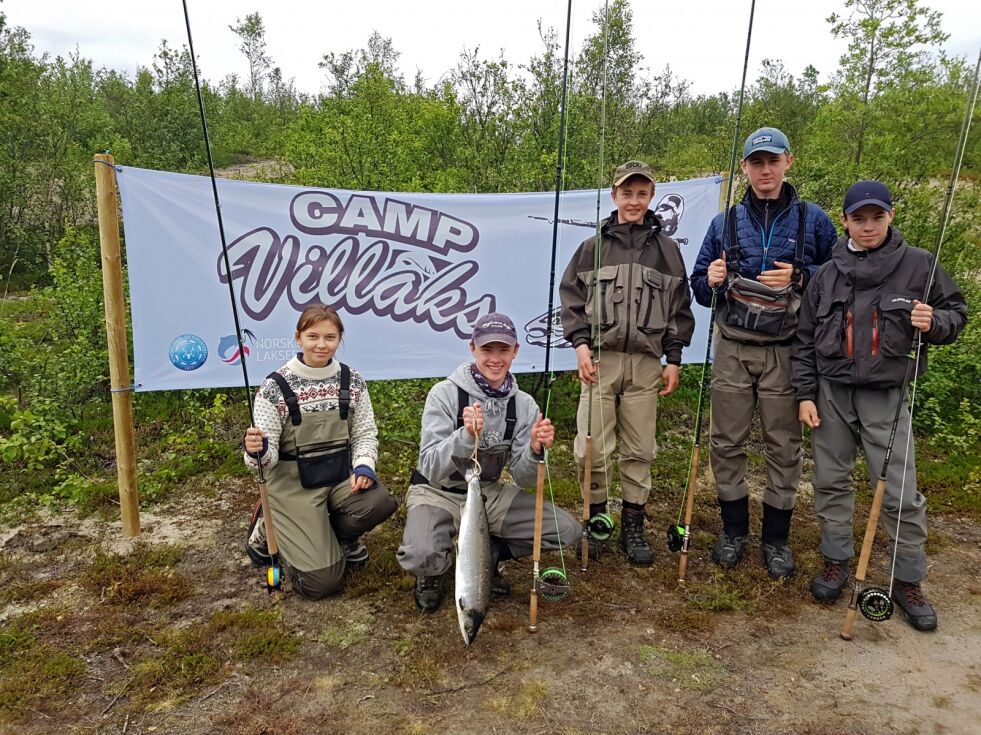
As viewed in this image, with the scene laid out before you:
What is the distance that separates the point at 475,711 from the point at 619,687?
29.6 inches

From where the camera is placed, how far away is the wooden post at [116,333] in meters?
4.38

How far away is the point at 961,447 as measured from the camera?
6570mm

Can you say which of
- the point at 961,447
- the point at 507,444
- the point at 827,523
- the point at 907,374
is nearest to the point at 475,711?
the point at 507,444

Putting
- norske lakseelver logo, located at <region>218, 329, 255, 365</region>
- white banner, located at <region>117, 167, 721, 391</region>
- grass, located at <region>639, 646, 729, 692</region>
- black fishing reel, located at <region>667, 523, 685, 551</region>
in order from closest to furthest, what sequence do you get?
grass, located at <region>639, 646, 729, 692</region> < black fishing reel, located at <region>667, 523, 685, 551</region> < white banner, located at <region>117, 167, 721, 391</region> < norske lakseelver logo, located at <region>218, 329, 255, 365</region>

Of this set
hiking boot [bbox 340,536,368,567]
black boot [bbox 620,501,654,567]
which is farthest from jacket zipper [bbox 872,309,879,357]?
hiking boot [bbox 340,536,368,567]

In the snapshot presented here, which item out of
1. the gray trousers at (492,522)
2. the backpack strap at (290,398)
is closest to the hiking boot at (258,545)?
the backpack strap at (290,398)

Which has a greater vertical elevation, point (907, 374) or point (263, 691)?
point (907, 374)

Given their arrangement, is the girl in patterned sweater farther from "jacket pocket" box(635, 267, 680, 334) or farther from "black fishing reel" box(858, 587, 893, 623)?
"black fishing reel" box(858, 587, 893, 623)

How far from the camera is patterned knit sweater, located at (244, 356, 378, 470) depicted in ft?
12.6

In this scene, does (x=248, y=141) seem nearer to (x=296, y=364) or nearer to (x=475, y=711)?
(x=296, y=364)

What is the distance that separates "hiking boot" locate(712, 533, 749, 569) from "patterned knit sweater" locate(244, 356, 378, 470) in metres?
2.54

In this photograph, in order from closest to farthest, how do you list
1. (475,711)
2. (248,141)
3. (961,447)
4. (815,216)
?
(475,711), (815,216), (961,447), (248,141)

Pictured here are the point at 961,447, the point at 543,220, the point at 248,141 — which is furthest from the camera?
the point at 248,141

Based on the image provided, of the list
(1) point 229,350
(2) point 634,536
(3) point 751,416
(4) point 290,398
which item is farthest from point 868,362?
(1) point 229,350
